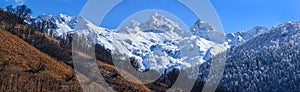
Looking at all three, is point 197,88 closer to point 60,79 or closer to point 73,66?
point 73,66

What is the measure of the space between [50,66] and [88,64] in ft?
44.8

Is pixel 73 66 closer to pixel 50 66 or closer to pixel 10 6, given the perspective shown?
pixel 50 66

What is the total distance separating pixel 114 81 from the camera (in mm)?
73062

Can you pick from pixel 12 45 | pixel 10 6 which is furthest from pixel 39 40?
pixel 10 6

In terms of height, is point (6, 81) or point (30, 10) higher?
point (30, 10)

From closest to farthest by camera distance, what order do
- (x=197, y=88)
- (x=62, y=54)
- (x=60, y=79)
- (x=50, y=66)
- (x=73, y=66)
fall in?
1. (x=60, y=79)
2. (x=50, y=66)
3. (x=73, y=66)
4. (x=62, y=54)
5. (x=197, y=88)

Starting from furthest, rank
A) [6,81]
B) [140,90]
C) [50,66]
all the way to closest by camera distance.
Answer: [140,90] → [50,66] → [6,81]

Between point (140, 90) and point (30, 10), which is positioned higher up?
point (30, 10)

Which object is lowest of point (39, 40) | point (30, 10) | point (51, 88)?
point (51, 88)

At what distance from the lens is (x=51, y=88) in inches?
2082

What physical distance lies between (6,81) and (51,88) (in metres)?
5.59

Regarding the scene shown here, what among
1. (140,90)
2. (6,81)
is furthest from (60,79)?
(140,90)

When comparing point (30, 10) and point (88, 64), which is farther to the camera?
point (30, 10)

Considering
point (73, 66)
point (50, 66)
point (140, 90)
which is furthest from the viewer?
point (73, 66)
